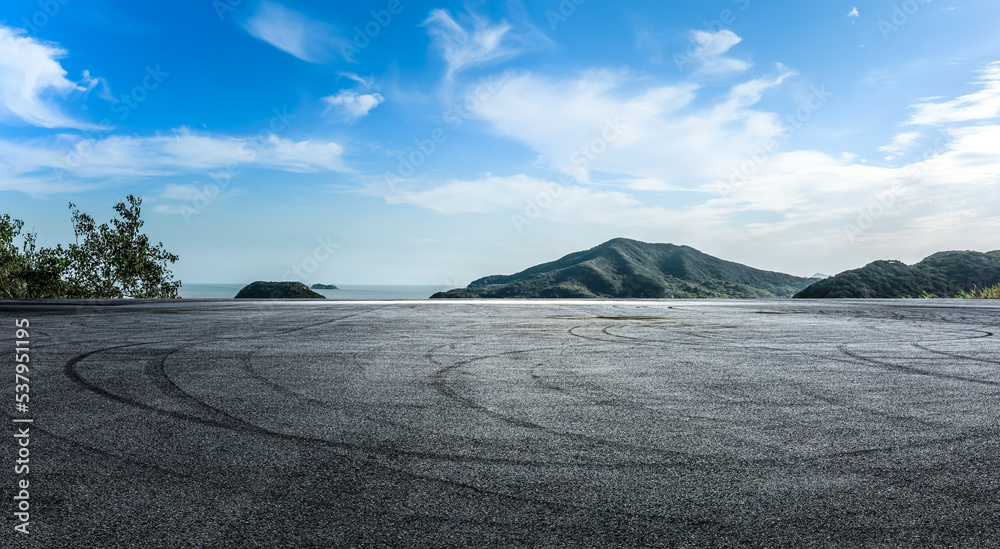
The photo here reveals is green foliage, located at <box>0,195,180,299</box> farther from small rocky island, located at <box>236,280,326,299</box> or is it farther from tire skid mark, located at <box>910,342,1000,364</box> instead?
tire skid mark, located at <box>910,342,1000,364</box>

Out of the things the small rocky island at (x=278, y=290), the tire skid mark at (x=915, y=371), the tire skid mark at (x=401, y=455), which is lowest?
the tire skid mark at (x=401, y=455)

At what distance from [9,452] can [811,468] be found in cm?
477

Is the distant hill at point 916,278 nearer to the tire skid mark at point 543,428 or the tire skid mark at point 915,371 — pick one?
the tire skid mark at point 915,371

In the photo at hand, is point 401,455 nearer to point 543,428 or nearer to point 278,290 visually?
point 543,428

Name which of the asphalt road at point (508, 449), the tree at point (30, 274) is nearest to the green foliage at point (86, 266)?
the tree at point (30, 274)

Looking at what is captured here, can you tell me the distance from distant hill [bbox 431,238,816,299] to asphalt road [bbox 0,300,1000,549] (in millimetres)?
41832

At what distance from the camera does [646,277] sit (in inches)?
2608

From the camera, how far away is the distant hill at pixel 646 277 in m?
58.2

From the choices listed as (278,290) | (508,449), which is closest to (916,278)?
(278,290)

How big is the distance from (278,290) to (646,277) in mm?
48259

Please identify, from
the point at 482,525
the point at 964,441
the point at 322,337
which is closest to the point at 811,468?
the point at 964,441

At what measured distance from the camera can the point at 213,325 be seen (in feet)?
36.9

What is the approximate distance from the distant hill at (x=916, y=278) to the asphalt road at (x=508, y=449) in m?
26.1

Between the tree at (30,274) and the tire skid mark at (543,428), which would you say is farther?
the tree at (30,274)
